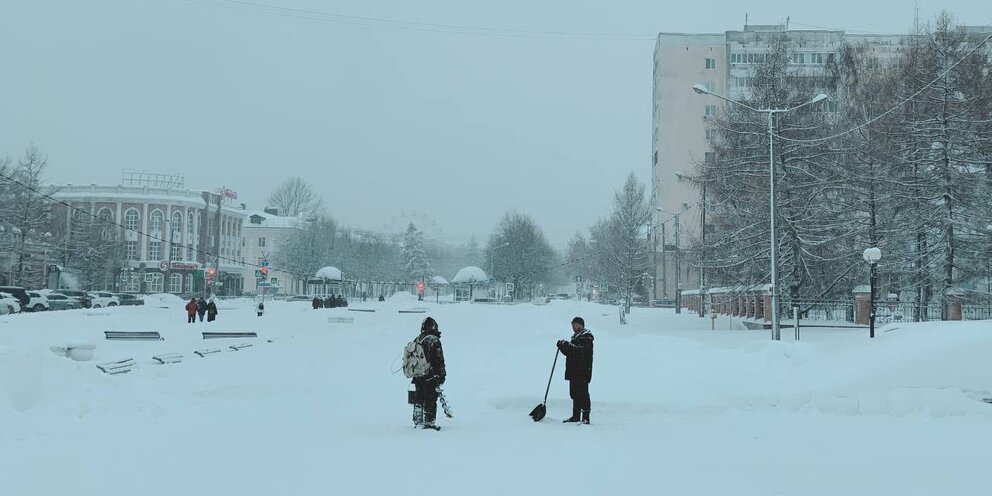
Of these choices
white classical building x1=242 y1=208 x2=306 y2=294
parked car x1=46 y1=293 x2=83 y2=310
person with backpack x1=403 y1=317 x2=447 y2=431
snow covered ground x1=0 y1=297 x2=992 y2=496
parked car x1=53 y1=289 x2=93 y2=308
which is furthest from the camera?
white classical building x1=242 y1=208 x2=306 y2=294

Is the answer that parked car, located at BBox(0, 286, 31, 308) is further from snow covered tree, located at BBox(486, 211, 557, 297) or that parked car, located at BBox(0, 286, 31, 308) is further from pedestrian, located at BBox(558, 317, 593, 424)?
snow covered tree, located at BBox(486, 211, 557, 297)

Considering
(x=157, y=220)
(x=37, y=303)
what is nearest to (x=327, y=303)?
(x=37, y=303)

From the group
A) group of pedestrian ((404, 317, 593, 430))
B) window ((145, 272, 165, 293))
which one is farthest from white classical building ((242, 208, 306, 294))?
group of pedestrian ((404, 317, 593, 430))

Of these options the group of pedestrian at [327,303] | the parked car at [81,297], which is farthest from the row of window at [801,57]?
the parked car at [81,297]

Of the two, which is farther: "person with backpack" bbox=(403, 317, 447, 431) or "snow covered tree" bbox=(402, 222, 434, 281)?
"snow covered tree" bbox=(402, 222, 434, 281)

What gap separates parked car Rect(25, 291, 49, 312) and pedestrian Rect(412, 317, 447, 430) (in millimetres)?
45305

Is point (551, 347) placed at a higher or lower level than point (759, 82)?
lower

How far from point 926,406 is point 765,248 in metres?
21.0

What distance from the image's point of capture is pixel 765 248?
3319 cm

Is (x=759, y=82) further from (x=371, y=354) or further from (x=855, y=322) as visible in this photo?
(x=371, y=354)

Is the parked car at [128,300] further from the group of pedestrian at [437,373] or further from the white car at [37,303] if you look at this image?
the group of pedestrian at [437,373]

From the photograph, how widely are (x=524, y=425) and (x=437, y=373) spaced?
1542 millimetres

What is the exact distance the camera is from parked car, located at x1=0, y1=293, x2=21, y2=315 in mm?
43938

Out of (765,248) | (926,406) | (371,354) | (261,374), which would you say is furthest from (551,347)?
(765,248)
